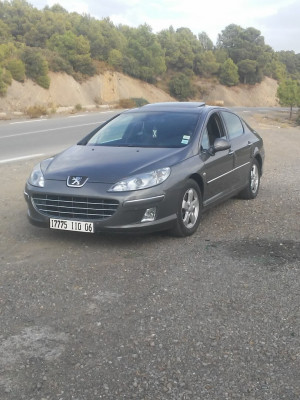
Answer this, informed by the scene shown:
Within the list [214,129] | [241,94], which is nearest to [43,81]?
[214,129]

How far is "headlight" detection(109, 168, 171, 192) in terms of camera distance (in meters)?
5.60

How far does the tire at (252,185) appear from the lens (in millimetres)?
8211

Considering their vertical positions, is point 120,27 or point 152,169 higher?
point 120,27

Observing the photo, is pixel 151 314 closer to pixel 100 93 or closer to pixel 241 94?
pixel 100 93

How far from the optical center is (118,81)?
5641 cm

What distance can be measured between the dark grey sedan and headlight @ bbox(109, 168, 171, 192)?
1cm

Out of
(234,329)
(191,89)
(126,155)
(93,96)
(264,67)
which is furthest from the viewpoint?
(264,67)

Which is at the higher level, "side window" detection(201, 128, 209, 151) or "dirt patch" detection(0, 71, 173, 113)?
"side window" detection(201, 128, 209, 151)

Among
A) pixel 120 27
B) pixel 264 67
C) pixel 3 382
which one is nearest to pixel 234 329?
pixel 3 382

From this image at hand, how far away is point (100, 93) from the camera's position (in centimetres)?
5050

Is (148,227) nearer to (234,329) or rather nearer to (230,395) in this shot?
(234,329)

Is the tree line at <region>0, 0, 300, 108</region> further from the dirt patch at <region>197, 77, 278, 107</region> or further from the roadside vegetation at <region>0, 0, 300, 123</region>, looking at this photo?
the dirt patch at <region>197, 77, 278, 107</region>

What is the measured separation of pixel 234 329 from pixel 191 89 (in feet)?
226

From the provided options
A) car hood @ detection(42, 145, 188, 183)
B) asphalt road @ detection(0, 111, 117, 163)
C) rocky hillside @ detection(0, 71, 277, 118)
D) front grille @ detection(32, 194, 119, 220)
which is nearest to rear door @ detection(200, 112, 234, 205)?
car hood @ detection(42, 145, 188, 183)
